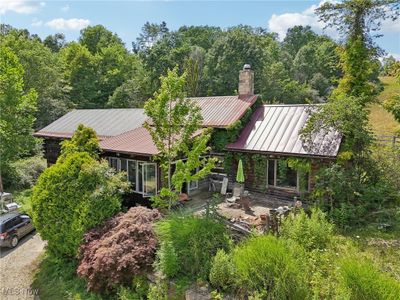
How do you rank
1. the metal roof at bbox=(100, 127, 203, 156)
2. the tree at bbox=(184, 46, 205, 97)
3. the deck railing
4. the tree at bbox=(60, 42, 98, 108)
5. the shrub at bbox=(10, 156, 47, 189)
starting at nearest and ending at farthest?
the metal roof at bbox=(100, 127, 203, 156), the deck railing, the shrub at bbox=(10, 156, 47, 189), the tree at bbox=(184, 46, 205, 97), the tree at bbox=(60, 42, 98, 108)

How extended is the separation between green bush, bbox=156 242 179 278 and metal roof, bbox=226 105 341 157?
7.38 m

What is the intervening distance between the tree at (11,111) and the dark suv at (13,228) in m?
6.99

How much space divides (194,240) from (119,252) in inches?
103

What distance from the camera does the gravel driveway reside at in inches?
486

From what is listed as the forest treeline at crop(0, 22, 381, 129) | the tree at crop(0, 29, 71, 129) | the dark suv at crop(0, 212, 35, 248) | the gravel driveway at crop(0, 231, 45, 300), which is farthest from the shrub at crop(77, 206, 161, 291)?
the forest treeline at crop(0, 22, 381, 129)

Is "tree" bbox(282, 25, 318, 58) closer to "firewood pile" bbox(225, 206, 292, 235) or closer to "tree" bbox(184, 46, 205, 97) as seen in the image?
"tree" bbox(184, 46, 205, 97)

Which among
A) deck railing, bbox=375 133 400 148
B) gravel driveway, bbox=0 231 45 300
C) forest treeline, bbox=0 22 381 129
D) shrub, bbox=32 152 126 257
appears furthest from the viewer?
forest treeline, bbox=0 22 381 129

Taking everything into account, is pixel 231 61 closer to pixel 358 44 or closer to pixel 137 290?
pixel 358 44

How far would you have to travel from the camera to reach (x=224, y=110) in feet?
60.4

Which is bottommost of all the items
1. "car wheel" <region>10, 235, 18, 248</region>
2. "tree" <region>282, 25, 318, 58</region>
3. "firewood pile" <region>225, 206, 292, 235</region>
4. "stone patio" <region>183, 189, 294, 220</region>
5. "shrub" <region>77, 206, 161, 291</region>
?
"car wheel" <region>10, 235, 18, 248</region>

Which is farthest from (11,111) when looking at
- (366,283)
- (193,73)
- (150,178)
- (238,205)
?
(193,73)

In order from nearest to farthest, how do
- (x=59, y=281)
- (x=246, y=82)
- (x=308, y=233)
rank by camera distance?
1. (x=308, y=233)
2. (x=59, y=281)
3. (x=246, y=82)

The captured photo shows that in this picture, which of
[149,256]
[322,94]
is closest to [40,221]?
[149,256]

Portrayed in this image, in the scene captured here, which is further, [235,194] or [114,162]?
[114,162]
